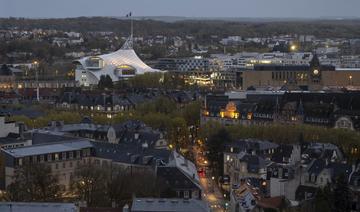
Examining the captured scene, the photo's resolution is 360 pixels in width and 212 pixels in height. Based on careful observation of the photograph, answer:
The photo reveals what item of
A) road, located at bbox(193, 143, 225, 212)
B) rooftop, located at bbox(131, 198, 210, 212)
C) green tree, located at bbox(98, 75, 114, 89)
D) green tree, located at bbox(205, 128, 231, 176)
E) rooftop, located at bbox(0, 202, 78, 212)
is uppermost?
rooftop, located at bbox(0, 202, 78, 212)

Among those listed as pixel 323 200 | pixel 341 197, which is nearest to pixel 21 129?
pixel 323 200

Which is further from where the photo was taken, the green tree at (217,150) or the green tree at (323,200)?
the green tree at (217,150)

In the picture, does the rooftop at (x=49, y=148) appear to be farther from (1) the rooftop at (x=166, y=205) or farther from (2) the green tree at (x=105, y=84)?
(2) the green tree at (x=105, y=84)

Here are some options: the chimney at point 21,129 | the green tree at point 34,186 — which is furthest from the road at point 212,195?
the chimney at point 21,129

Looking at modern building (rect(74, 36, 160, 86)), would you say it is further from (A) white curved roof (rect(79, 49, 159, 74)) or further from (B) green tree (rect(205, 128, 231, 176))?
(B) green tree (rect(205, 128, 231, 176))

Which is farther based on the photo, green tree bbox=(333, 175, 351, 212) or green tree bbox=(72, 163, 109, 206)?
green tree bbox=(72, 163, 109, 206)

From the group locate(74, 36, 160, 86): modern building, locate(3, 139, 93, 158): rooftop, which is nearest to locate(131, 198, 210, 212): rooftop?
locate(3, 139, 93, 158): rooftop

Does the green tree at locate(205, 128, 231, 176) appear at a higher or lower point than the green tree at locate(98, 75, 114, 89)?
higher

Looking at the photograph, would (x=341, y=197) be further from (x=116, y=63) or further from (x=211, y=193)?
(x=116, y=63)

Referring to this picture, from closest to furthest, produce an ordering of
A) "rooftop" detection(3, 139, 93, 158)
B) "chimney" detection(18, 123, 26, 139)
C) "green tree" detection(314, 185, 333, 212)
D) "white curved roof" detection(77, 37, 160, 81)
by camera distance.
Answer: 1. "green tree" detection(314, 185, 333, 212)
2. "rooftop" detection(3, 139, 93, 158)
3. "chimney" detection(18, 123, 26, 139)
4. "white curved roof" detection(77, 37, 160, 81)
